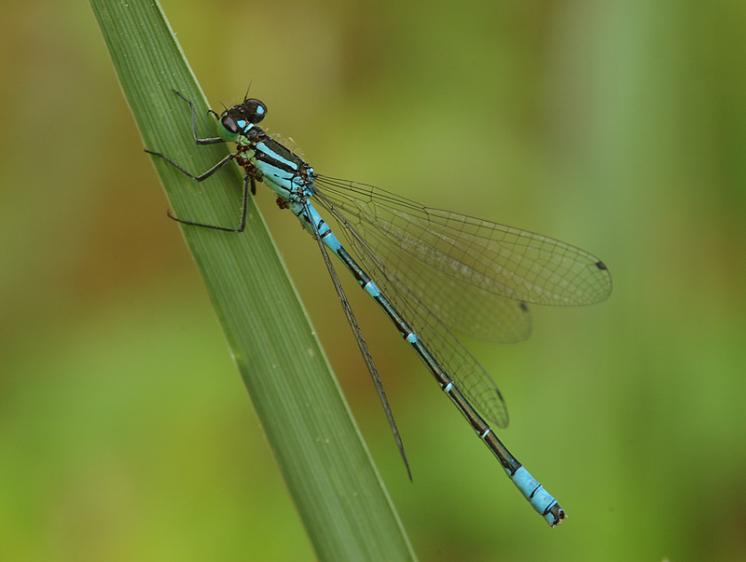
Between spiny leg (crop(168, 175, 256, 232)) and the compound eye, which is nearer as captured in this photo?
spiny leg (crop(168, 175, 256, 232))

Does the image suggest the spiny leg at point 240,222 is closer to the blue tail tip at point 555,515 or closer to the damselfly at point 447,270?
the damselfly at point 447,270

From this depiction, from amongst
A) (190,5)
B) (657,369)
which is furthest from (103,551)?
(190,5)

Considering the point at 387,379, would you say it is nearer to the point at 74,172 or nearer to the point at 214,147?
the point at 214,147

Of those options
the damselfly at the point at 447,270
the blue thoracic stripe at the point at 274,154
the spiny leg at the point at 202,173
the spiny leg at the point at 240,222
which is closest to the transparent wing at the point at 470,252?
the damselfly at the point at 447,270

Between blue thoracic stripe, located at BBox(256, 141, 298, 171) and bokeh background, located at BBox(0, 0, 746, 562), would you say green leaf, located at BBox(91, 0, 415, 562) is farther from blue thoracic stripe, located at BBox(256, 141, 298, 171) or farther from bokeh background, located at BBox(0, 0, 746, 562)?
bokeh background, located at BBox(0, 0, 746, 562)

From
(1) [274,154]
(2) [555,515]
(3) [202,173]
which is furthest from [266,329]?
(2) [555,515]

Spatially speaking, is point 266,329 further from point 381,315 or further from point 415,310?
point 381,315

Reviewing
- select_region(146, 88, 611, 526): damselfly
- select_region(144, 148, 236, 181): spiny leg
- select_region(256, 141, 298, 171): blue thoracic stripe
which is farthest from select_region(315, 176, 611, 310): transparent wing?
select_region(144, 148, 236, 181): spiny leg
